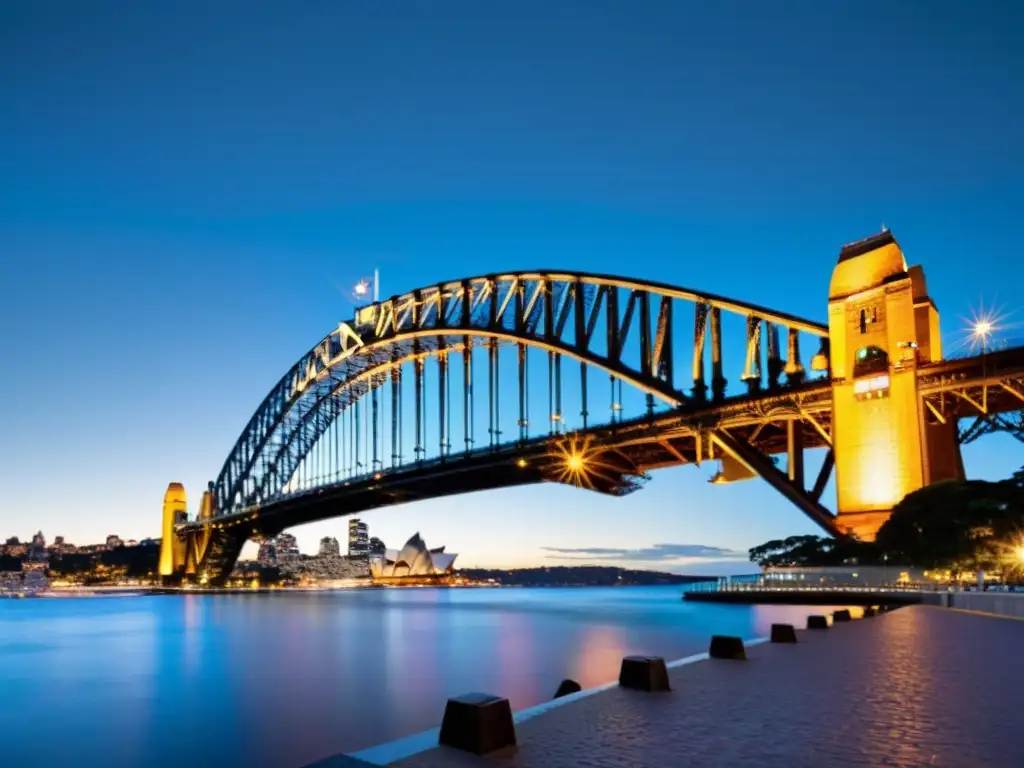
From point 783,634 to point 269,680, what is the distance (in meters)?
13.2

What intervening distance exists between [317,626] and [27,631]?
1642cm

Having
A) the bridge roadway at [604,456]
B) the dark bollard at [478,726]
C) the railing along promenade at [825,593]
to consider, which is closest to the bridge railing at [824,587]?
the railing along promenade at [825,593]

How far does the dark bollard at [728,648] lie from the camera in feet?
36.6

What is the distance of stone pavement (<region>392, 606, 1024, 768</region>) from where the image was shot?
5.48 meters

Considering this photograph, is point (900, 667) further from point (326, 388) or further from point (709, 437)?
point (326, 388)

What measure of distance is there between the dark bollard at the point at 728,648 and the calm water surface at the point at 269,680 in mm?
5492

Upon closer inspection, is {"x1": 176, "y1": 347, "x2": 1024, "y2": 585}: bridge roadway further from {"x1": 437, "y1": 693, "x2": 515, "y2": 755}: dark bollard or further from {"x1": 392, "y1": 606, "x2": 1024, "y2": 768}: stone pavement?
{"x1": 437, "y1": 693, "x2": 515, "y2": 755}: dark bollard

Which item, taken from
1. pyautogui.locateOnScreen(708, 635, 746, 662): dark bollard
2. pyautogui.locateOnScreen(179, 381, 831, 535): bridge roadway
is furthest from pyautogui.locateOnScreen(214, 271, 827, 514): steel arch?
pyautogui.locateOnScreen(708, 635, 746, 662): dark bollard

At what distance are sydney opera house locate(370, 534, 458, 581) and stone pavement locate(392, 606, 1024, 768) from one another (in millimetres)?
156459

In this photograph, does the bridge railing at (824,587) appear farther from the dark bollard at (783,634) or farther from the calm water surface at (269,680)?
the dark bollard at (783,634)

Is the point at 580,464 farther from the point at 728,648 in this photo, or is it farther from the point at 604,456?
the point at 728,648

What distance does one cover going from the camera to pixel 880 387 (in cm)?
4022

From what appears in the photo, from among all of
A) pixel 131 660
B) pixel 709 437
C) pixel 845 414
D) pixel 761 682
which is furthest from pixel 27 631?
pixel 761 682

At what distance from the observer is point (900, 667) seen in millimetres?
10133
